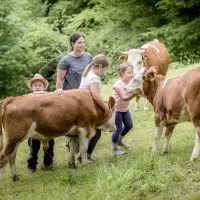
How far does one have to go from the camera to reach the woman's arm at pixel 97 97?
596cm

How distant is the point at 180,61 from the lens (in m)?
17.5

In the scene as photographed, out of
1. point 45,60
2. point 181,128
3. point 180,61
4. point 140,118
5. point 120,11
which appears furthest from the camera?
→ point 45,60

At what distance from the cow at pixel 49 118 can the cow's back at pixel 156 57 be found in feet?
12.0

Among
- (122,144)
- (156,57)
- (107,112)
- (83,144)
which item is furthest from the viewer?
(156,57)

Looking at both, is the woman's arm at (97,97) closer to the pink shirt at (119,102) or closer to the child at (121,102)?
the child at (121,102)

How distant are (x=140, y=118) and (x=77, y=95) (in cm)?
347

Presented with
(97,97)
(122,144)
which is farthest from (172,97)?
(122,144)

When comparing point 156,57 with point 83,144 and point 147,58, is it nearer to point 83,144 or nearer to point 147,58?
point 147,58

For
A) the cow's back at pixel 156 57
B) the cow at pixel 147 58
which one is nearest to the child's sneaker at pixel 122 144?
the cow at pixel 147 58

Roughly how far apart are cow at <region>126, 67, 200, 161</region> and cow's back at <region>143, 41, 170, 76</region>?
3.18 metres

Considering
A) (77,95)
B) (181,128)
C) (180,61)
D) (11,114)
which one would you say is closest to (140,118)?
(181,128)

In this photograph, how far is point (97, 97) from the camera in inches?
235

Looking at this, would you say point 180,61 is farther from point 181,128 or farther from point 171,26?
point 181,128

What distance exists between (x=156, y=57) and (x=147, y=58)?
0.39 metres
